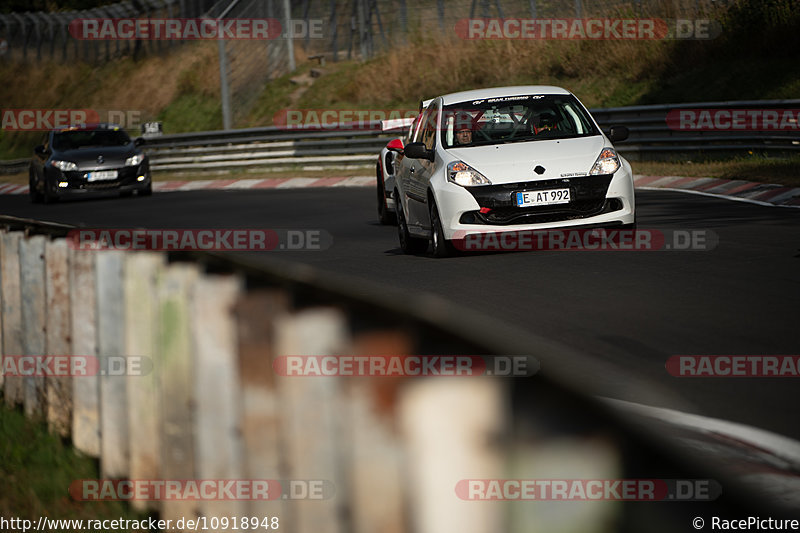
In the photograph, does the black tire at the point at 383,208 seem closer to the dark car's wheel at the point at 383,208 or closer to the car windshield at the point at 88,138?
the dark car's wheel at the point at 383,208

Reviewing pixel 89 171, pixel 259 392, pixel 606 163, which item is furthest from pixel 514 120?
pixel 89 171

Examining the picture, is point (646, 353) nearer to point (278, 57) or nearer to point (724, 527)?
point (724, 527)

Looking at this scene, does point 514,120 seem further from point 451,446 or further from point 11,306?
point 451,446

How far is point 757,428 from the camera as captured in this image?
5.23 meters

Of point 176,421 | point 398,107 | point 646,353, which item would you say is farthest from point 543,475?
point 398,107

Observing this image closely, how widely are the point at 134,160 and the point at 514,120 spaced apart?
1614 centimetres

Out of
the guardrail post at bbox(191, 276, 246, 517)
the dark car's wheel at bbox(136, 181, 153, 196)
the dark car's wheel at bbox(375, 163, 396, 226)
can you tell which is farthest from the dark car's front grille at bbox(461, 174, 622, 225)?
the dark car's wheel at bbox(136, 181, 153, 196)

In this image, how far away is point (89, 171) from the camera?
27422mm

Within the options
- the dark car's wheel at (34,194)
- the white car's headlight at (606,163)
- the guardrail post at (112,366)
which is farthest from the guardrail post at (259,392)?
the dark car's wheel at (34,194)

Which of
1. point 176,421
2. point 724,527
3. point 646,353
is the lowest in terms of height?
point 646,353

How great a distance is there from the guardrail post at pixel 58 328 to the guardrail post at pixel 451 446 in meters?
3.33

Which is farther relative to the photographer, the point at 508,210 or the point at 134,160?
the point at 134,160

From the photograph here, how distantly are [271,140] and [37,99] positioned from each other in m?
33.0

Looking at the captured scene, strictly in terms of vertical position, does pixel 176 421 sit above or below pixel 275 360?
below
